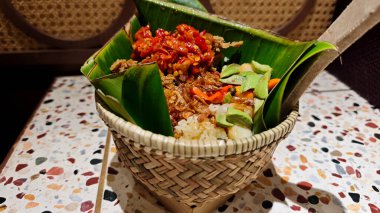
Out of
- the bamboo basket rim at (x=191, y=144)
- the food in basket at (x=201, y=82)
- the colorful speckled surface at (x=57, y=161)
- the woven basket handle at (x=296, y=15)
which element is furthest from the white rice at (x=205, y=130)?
the woven basket handle at (x=296, y=15)

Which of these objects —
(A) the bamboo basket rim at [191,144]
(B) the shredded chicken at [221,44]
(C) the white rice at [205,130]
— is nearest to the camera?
(A) the bamboo basket rim at [191,144]

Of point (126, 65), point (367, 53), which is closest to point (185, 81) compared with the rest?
point (126, 65)

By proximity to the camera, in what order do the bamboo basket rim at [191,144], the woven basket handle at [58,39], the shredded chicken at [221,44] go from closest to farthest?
1. the bamboo basket rim at [191,144]
2. the shredded chicken at [221,44]
3. the woven basket handle at [58,39]

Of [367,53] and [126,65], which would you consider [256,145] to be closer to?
[126,65]

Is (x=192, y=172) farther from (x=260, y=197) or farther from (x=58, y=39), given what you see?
(x=58, y=39)

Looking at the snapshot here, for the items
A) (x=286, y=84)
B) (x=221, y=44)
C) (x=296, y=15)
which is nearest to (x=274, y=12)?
(x=296, y=15)

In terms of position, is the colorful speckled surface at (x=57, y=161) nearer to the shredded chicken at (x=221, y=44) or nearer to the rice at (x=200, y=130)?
the rice at (x=200, y=130)
